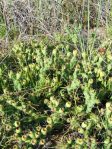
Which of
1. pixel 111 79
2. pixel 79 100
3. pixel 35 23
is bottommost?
pixel 79 100

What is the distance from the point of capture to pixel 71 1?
10.2 ft

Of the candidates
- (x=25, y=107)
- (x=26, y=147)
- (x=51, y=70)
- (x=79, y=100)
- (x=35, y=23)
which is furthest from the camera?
(x=35, y=23)

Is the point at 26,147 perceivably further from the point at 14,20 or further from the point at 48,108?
the point at 14,20

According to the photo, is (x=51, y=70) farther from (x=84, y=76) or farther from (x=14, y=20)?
(x=14, y=20)

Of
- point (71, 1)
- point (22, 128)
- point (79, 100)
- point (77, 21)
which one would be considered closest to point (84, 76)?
point (79, 100)

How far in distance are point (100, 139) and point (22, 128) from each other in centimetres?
47

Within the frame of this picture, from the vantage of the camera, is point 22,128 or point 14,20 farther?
point 14,20

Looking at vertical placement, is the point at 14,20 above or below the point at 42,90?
above

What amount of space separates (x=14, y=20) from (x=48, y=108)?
1.05 meters

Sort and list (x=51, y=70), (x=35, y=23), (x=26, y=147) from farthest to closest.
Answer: (x=35, y=23) < (x=51, y=70) < (x=26, y=147)

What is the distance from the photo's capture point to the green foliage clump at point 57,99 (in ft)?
6.50

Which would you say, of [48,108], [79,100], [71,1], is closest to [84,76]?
[79,100]

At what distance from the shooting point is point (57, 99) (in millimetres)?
2156

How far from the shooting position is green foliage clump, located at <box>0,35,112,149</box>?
1981 millimetres
